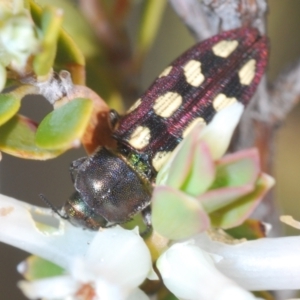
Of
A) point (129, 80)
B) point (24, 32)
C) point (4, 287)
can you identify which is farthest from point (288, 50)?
point (24, 32)

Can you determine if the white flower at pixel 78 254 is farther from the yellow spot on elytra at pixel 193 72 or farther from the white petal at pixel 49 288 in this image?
the yellow spot on elytra at pixel 193 72

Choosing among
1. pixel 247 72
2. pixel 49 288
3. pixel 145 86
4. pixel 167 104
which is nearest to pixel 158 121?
pixel 167 104

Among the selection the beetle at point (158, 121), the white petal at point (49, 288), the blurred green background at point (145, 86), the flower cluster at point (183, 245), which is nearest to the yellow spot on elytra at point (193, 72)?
the beetle at point (158, 121)

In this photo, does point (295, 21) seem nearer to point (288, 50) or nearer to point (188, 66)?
point (288, 50)

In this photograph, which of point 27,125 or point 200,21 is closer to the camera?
point 27,125

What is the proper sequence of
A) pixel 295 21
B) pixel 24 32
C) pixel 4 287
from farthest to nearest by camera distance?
pixel 295 21
pixel 4 287
pixel 24 32

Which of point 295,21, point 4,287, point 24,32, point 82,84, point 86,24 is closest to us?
point 24,32

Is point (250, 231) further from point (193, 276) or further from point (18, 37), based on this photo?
point (18, 37)
